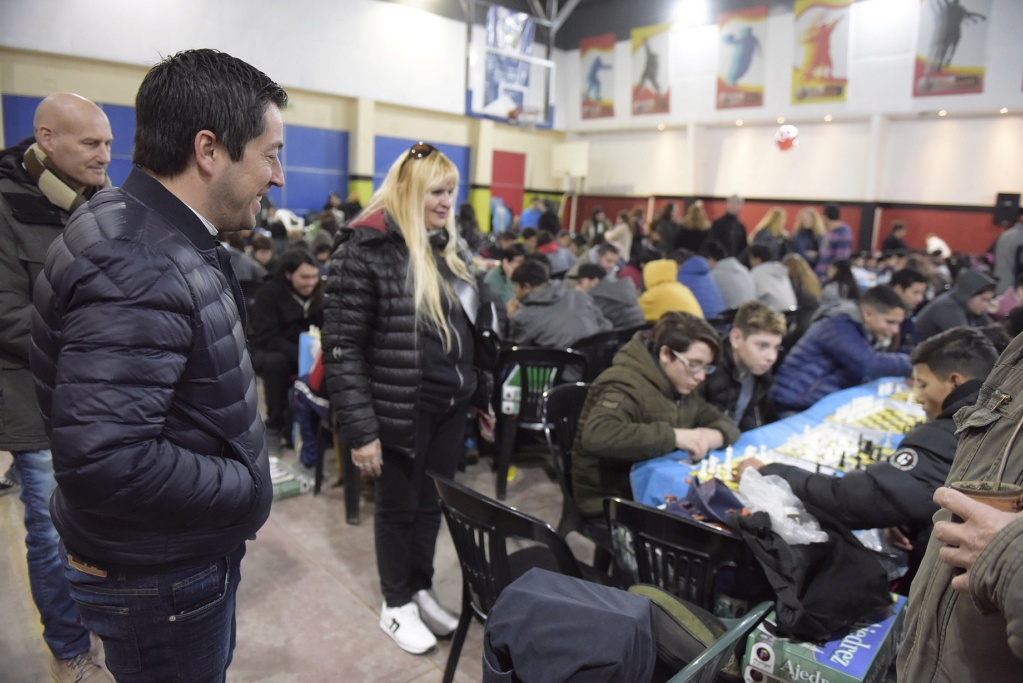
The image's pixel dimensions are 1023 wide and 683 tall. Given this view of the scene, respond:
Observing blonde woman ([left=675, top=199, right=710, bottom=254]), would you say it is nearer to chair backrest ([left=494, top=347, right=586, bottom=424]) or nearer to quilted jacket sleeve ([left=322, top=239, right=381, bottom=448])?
chair backrest ([left=494, top=347, right=586, bottom=424])

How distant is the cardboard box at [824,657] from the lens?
1.69 m

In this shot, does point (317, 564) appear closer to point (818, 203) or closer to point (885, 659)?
point (885, 659)

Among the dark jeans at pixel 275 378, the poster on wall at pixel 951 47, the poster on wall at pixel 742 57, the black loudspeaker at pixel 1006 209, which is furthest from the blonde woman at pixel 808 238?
the dark jeans at pixel 275 378

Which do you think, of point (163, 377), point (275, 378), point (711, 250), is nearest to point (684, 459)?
point (163, 377)

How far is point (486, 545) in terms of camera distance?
1.94 m

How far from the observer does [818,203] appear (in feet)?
45.7

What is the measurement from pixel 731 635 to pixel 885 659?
70cm

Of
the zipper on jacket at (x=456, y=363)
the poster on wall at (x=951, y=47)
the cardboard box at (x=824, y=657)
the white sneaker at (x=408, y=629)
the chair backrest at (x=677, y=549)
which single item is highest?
the poster on wall at (x=951, y=47)

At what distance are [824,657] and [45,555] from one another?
217cm

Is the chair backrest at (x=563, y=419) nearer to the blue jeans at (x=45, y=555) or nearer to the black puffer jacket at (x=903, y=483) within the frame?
the black puffer jacket at (x=903, y=483)

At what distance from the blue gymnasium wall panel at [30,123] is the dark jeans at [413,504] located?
924 centimetres

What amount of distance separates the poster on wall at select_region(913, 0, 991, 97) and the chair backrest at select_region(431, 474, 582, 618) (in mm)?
12939

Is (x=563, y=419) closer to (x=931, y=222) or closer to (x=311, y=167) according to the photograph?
(x=311, y=167)

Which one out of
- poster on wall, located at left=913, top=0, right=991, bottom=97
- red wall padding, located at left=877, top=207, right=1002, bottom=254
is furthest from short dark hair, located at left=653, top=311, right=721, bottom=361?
red wall padding, located at left=877, top=207, right=1002, bottom=254
